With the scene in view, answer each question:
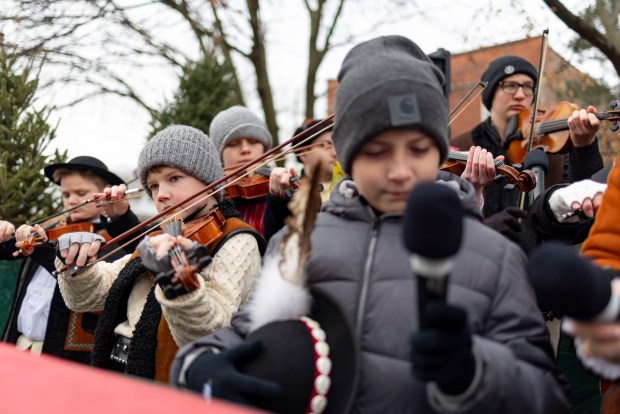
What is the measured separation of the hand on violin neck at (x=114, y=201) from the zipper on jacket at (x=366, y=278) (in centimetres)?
245

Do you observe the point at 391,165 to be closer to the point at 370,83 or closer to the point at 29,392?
the point at 370,83

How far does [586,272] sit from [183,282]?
4.12ft

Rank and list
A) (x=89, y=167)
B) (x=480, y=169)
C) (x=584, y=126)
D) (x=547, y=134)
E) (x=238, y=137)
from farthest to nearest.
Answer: (x=238, y=137) → (x=89, y=167) → (x=547, y=134) → (x=584, y=126) → (x=480, y=169)

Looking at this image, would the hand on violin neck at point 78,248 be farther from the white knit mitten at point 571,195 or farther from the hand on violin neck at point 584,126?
the hand on violin neck at point 584,126

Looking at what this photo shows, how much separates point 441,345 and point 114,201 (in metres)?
2.97

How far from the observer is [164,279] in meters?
2.13

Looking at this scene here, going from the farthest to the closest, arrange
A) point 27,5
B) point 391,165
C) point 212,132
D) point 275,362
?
point 27,5, point 212,132, point 391,165, point 275,362

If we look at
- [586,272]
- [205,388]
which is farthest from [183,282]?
[586,272]

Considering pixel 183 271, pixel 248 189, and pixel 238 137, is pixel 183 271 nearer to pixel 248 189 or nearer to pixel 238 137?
pixel 248 189

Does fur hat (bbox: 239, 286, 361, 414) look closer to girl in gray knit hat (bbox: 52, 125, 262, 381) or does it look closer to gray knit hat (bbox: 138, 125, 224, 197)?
girl in gray knit hat (bbox: 52, 125, 262, 381)

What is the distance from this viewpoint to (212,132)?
4633 millimetres

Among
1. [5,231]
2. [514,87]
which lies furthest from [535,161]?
[5,231]

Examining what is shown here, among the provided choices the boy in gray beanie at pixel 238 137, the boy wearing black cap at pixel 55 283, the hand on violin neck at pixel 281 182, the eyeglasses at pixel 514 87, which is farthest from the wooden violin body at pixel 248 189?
the eyeglasses at pixel 514 87

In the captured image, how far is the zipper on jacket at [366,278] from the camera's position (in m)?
1.70
